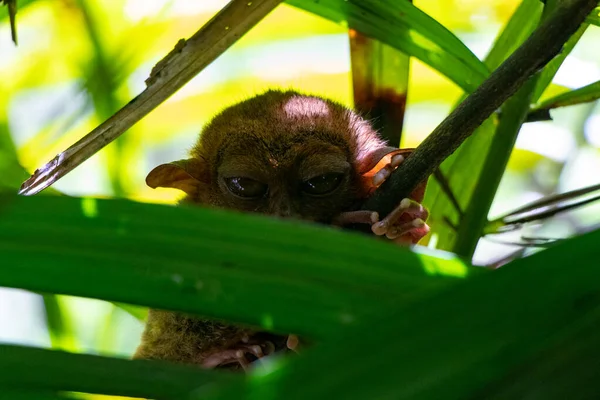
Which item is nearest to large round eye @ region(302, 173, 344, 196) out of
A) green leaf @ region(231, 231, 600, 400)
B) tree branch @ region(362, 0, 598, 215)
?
tree branch @ region(362, 0, 598, 215)

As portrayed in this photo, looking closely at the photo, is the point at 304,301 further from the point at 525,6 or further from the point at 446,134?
the point at 525,6

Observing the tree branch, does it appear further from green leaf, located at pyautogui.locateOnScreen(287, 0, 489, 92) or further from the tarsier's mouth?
the tarsier's mouth

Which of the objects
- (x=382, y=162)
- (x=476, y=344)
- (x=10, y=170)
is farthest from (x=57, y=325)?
(x=476, y=344)

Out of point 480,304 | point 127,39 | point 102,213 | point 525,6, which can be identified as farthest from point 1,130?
point 480,304

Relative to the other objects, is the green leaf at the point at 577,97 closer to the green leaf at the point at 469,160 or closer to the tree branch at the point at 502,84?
the green leaf at the point at 469,160

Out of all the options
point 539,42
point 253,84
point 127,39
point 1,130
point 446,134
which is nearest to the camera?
point 539,42

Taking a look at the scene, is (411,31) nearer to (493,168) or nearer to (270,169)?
(493,168)

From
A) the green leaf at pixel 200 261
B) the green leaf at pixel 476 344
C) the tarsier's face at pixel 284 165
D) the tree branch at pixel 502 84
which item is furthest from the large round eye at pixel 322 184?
the green leaf at pixel 476 344
